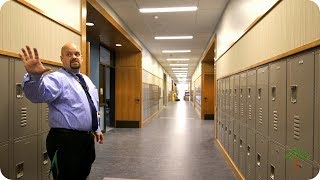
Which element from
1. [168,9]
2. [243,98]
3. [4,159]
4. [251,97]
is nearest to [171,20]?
[168,9]

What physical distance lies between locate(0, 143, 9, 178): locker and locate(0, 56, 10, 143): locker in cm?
6

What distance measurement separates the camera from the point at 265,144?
2.55 metres

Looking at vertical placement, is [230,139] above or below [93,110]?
below

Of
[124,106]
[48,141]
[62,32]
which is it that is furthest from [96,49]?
[48,141]

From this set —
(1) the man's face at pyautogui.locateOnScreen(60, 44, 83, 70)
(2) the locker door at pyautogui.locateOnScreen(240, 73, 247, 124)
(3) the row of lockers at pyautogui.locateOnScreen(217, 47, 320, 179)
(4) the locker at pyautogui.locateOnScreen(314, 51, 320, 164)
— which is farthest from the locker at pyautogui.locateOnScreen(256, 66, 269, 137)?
(1) the man's face at pyautogui.locateOnScreen(60, 44, 83, 70)

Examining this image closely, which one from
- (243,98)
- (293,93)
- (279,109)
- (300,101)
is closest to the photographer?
(300,101)

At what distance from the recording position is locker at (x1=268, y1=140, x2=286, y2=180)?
2119 millimetres

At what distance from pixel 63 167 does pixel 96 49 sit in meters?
5.33

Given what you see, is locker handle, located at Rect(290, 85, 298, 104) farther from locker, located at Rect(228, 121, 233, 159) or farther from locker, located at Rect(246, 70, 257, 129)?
locker, located at Rect(228, 121, 233, 159)

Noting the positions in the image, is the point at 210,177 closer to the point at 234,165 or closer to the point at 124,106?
the point at 234,165

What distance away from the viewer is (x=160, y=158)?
15.5ft

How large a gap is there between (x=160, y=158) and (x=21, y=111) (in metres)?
2.93

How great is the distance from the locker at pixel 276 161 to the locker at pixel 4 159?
2.17m

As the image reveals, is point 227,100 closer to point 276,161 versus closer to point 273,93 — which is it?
point 273,93
